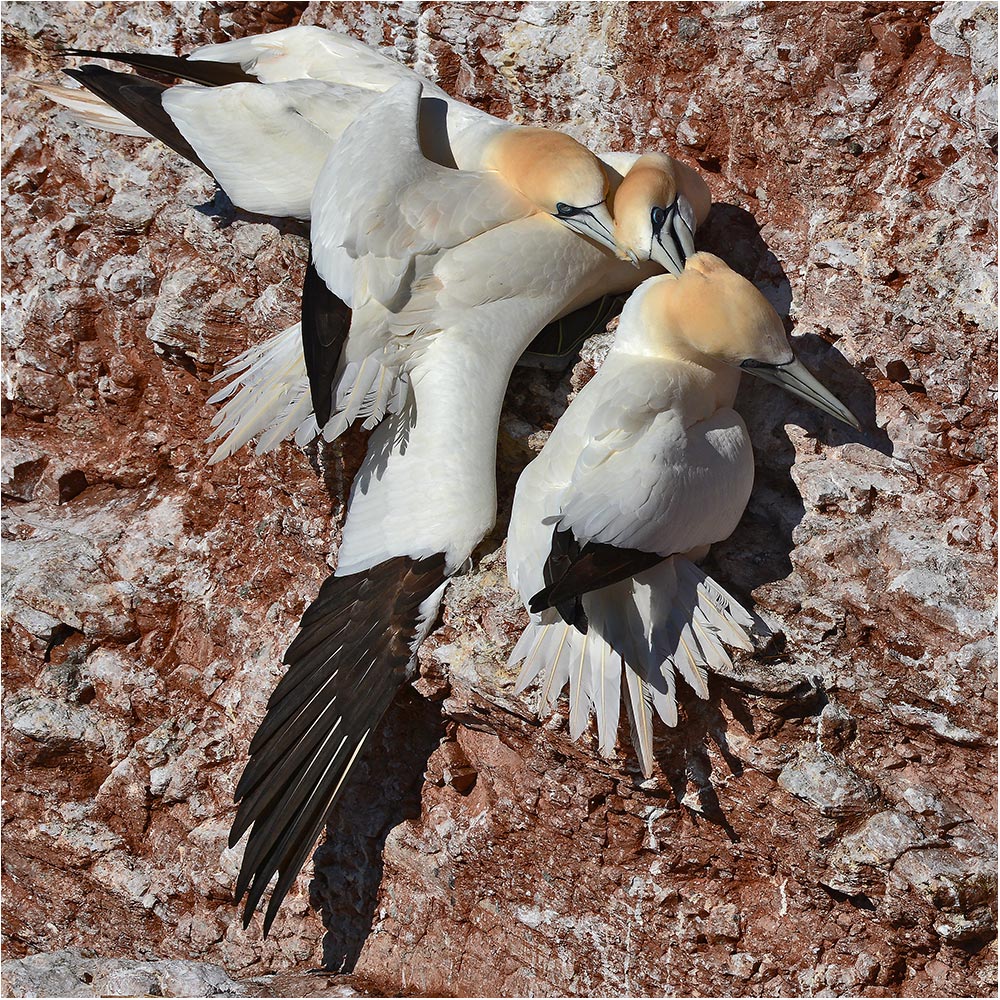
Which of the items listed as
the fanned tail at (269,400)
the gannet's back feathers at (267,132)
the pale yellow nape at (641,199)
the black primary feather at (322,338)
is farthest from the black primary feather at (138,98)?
the pale yellow nape at (641,199)

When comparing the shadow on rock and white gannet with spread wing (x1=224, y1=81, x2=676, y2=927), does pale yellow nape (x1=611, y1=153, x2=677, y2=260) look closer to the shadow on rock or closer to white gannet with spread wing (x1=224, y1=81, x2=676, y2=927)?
white gannet with spread wing (x1=224, y1=81, x2=676, y2=927)

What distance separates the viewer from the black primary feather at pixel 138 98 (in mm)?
4133

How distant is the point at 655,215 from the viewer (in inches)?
135

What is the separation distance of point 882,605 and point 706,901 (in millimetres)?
949

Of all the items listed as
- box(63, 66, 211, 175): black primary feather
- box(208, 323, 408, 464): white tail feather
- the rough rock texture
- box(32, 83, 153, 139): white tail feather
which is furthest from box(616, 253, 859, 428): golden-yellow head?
box(32, 83, 153, 139): white tail feather

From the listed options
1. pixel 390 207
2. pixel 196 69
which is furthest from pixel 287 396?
pixel 196 69

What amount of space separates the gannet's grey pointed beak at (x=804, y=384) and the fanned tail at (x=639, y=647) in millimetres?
579

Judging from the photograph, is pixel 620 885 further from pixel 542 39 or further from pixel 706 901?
pixel 542 39

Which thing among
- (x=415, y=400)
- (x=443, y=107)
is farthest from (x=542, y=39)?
(x=415, y=400)

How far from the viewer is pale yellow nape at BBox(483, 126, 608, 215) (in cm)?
351

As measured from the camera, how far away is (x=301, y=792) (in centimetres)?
335

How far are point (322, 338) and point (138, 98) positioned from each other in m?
1.42

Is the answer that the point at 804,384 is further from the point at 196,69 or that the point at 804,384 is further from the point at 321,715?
the point at 196,69

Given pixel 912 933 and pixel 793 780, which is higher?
pixel 793 780
